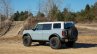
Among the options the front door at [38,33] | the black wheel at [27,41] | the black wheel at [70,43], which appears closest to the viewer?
the black wheel at [70,43]

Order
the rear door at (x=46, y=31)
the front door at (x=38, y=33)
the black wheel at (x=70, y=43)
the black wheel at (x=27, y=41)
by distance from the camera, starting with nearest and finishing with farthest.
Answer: the rear door at (x=46, y=31), the black wheel at (x=70, y=43), the front door at (x=38, y=33), the black wheel at (x=27, y=41)

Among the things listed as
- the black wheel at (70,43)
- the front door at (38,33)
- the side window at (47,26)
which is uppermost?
the side window at (47,26)

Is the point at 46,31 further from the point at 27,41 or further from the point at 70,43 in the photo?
the point at 27,41

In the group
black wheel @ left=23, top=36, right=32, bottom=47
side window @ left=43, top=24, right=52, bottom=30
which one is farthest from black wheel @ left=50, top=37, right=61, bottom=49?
black wheel @ left=23, top=36, right=32, bottom=47

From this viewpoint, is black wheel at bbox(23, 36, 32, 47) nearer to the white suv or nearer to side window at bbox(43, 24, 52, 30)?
the white suv

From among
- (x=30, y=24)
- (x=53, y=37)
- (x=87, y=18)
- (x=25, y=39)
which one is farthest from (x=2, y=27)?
Answer: (x=87, y=18)

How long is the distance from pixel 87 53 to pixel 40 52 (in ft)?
10.1

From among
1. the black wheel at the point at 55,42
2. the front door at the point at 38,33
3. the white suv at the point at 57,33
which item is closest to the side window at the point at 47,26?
the white suv at the point at 57,33

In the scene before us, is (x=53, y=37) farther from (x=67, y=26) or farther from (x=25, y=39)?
(x=25, y=39)

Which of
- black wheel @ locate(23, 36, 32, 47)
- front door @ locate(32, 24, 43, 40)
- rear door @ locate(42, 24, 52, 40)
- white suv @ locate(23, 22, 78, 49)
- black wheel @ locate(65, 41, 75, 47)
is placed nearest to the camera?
white suv @ locate(23, 22, 78, 49)

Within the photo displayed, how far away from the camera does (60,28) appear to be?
22.5 meters

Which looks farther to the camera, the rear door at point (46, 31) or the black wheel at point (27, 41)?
the black wheel at point (27, 41)

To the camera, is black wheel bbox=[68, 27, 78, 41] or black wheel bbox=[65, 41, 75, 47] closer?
black wheel bbox=[68, 27, 78, 41]

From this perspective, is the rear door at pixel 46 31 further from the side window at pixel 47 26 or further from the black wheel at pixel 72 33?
the black wheel at pixel 72 33
